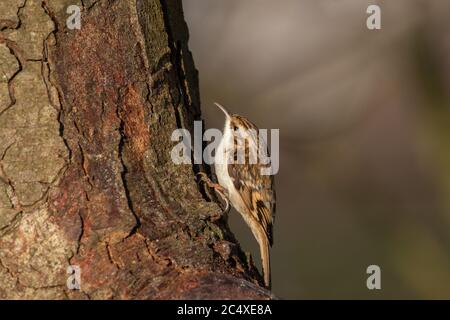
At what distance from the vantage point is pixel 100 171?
2312mm

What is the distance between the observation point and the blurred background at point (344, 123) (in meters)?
4.16

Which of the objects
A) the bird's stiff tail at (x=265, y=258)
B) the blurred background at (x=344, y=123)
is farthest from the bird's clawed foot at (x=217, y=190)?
the blurred background at (x=344, y=123)

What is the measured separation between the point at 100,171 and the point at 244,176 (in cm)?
148

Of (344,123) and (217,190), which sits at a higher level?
(344,123)

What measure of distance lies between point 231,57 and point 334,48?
2.29 feet

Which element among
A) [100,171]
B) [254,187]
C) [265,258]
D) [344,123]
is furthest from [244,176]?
[344,123]

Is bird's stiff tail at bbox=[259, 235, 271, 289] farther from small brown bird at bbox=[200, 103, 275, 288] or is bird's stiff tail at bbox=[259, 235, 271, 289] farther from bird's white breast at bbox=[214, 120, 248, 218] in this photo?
bird's white breast at bbox=[214, 120, 248, 218]

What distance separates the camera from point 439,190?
416 cm

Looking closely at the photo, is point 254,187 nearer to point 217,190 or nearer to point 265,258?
point 265,258

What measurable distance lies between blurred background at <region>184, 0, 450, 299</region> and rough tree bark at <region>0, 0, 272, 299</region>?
6.44ft

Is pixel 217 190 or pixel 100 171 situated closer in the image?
pixel 100 171
